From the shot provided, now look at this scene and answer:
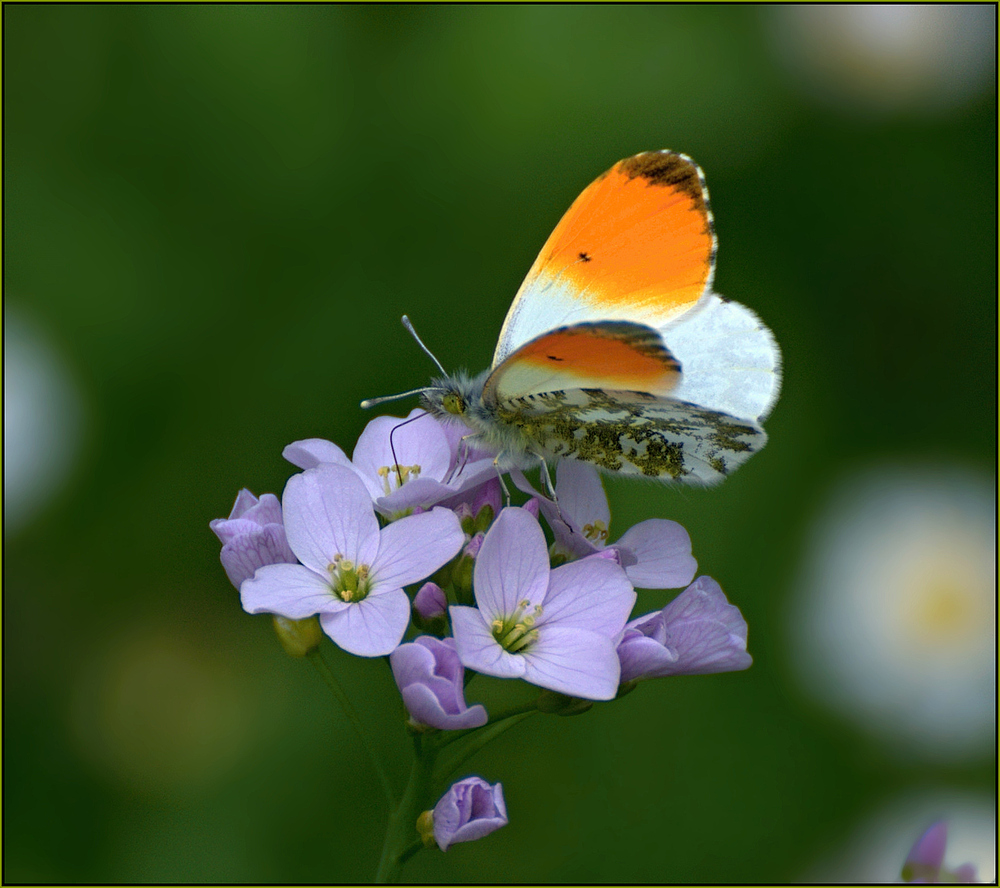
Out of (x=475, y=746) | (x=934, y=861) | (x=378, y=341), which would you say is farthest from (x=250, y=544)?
(x=378, y=341)

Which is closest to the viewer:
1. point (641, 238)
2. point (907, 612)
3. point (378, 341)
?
point (641, 238)

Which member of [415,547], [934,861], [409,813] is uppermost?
[415,547]

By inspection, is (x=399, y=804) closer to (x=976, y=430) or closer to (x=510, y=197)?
(x=510, y=197)

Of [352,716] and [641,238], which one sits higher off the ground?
[641,238]

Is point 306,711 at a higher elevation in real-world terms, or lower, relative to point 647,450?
lower

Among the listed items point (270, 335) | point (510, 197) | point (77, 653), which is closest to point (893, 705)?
point (510, 197)

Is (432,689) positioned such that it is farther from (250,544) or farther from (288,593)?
(250,544)
